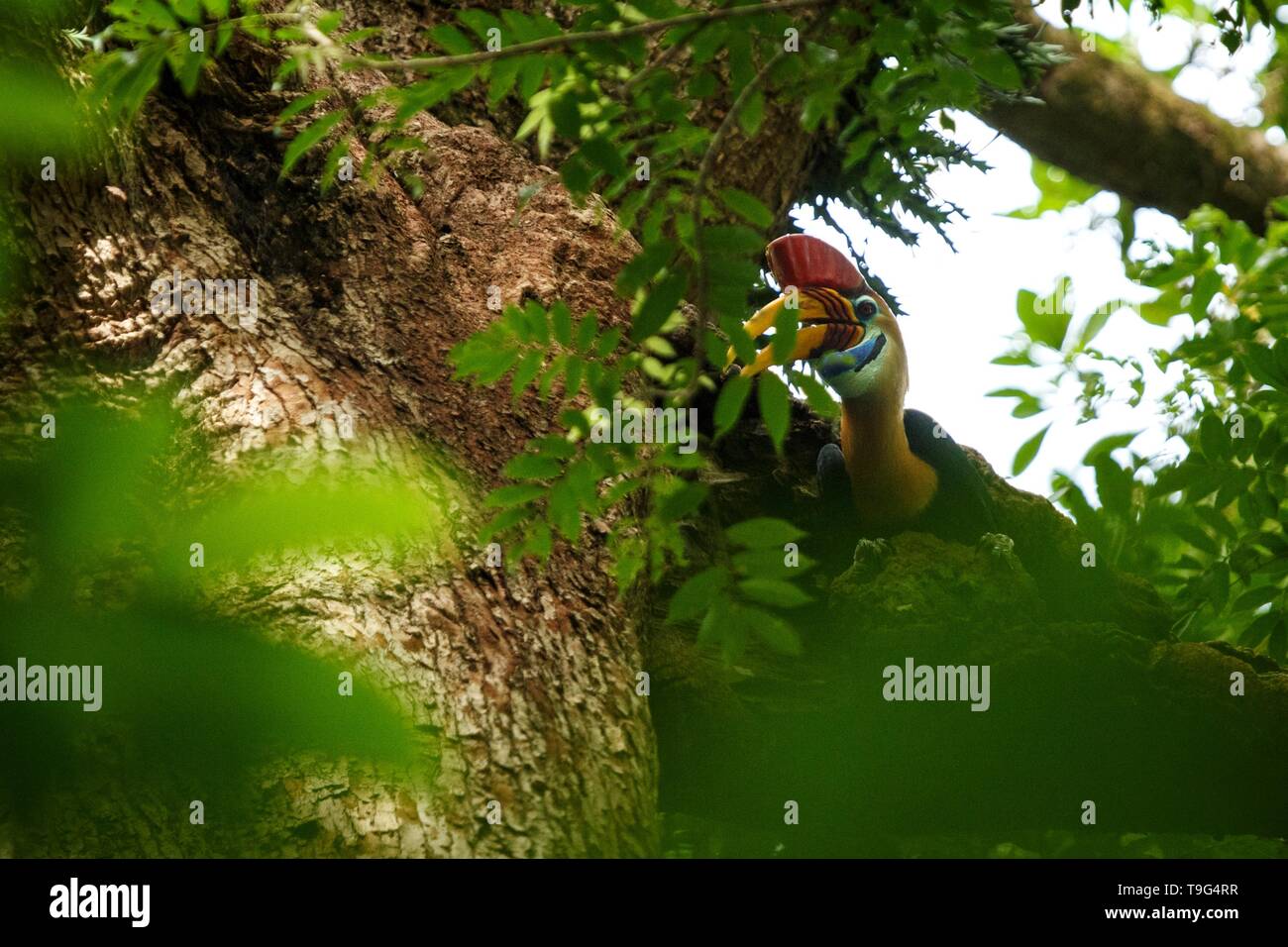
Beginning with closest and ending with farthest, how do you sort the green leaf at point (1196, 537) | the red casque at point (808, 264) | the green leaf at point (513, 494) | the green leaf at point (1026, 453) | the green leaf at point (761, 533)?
the green leaf at point (761, 533) < the green leaf at point (513, 494) < the green leaf at point (1026, 453) < the green leaf at point (1196, 537) < the red casque at point (808, 264)

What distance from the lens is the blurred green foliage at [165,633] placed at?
2.13 feet

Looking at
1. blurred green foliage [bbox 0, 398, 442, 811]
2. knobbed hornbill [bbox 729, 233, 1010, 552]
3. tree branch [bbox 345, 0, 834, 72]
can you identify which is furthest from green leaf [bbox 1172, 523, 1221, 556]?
blurred green foliage [bbox 0, 398, 442, 811]

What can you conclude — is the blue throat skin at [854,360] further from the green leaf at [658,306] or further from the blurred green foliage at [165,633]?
the blurred green foliage at [165,633]

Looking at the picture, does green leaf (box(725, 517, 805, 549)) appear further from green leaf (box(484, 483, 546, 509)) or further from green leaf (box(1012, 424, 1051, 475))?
green leaf (box(1012, 424, 1051, 475))

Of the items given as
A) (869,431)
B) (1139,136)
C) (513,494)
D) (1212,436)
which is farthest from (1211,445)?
(1139,136)

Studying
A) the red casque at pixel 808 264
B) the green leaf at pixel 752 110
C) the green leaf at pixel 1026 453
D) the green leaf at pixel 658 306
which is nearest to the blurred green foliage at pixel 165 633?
the green leaf at pixel 658 306

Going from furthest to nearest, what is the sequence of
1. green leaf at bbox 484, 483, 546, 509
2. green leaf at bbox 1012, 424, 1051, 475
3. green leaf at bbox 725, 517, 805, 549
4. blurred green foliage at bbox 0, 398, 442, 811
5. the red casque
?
the red casque < green leaf at bbox 1012, 424, 1051, 475 < green leaf at bbox 484, 483, 546, 509 < green leaf at bbox 725, 517, 805, 549 < blurred green foliage at bbox 0, 398, 442, 811

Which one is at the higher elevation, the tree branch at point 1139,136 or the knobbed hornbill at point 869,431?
the tree branch at point 1139,136

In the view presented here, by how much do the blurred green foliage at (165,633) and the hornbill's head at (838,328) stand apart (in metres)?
2.72

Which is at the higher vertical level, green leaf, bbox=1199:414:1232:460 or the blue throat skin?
the blue throat skin

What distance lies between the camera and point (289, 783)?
1035mm

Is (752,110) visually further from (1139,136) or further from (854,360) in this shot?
(1139,136)

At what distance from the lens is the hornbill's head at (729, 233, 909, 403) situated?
10.9 ft
